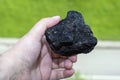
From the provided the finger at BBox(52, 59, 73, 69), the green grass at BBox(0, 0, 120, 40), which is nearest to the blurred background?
the green grass at BBox(0, 0, 120, 40)

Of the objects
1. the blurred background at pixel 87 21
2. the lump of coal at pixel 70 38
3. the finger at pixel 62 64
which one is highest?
the blurred background at pixel 87 21

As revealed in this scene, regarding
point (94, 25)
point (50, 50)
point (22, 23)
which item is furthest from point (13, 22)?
point (50, 50)

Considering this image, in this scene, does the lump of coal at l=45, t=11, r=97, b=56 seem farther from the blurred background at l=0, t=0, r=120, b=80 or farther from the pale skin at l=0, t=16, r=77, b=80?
the blurred background at l=0, t=0, r=120, b=80

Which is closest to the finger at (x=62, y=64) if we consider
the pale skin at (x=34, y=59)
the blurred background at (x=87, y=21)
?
the pale skin at (x=34, y=59)

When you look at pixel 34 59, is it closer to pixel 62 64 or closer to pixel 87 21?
pixel 62 64

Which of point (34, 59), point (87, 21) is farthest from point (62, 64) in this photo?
point (87, 21)

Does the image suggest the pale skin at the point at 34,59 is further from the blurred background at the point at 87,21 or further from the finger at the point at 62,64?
the blurred background at the point at 87,21
